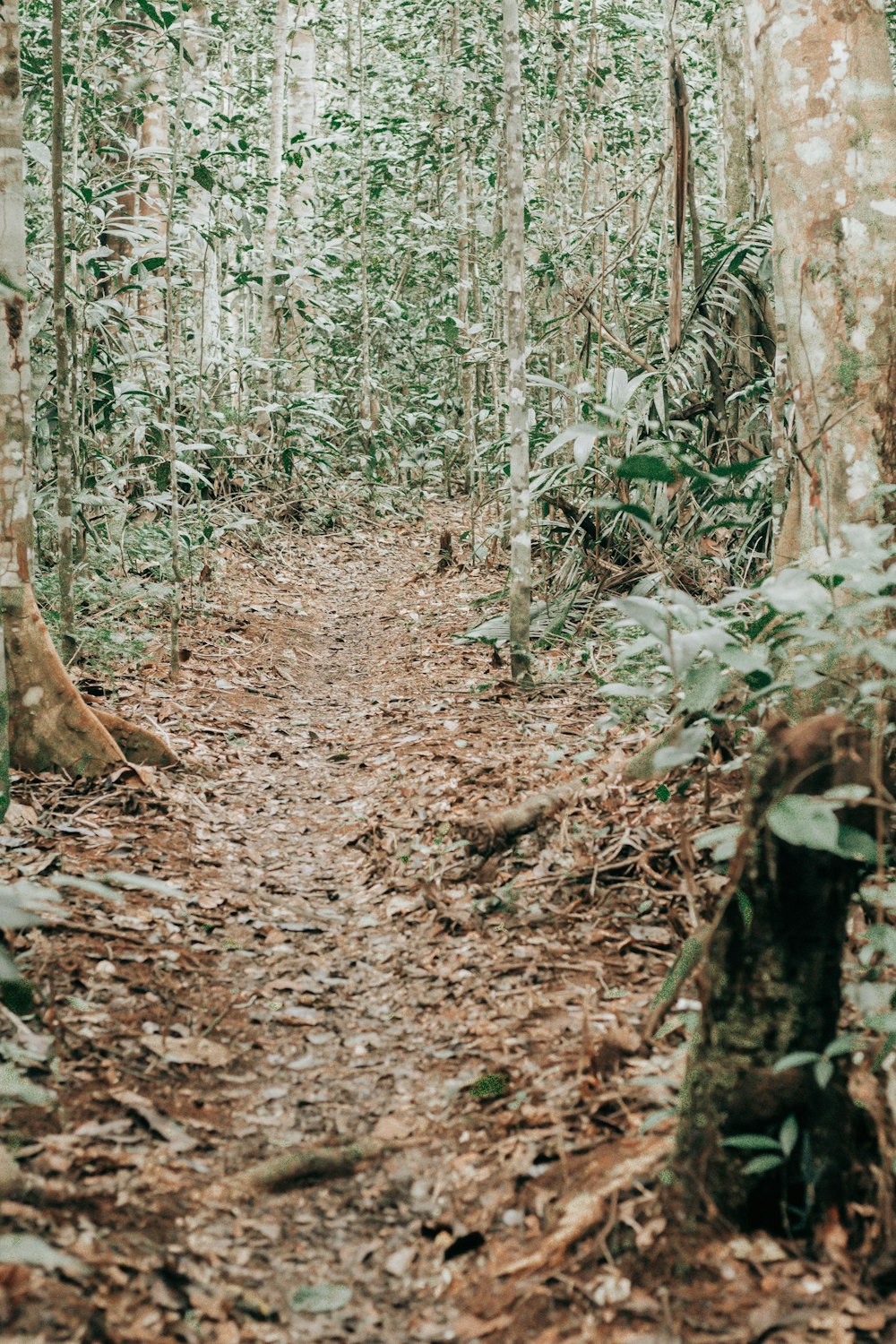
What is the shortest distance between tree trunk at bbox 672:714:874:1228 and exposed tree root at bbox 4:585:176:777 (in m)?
3.55

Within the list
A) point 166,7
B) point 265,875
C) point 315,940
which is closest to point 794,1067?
point 315,940

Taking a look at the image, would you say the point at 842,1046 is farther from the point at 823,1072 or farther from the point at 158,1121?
the point at 158,1121

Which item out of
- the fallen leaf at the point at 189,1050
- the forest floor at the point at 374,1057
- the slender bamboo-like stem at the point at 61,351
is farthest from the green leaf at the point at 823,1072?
the slender bamboo-like stem at the point at 61,351

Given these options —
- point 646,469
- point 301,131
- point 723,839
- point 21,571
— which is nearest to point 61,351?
point 21,571

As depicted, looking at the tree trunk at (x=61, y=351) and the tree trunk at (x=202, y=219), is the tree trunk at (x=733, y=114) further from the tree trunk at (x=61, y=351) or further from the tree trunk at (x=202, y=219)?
the tree trunk at (x=61, y=351)

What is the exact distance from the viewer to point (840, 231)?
3736mm

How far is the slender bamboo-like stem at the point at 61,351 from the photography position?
17.9 ft

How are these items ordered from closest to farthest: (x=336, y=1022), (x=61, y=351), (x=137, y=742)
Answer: (x=336, y=1022) < (x=137, y=742) < (x=61, y=351)

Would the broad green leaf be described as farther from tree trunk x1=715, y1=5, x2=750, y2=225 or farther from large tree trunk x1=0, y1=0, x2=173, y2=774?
tree trunk x1=715, y1=5, x2=750, y2=225

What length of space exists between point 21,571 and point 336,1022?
251 cm

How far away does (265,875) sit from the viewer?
472 centimetres

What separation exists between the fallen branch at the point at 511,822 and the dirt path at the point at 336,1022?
0.05m

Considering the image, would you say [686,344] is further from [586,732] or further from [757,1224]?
[757,1224]

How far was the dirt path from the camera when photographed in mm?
2334
